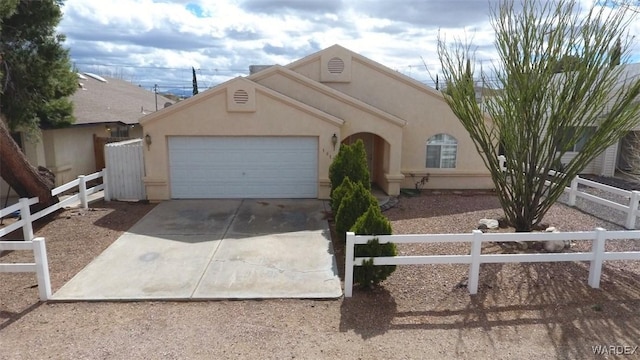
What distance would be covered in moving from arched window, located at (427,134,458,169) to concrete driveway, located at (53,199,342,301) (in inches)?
219

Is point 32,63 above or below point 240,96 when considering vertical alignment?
above

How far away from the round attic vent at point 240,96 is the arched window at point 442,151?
6721 mm

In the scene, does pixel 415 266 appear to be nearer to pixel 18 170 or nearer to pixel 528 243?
pixel 528 243

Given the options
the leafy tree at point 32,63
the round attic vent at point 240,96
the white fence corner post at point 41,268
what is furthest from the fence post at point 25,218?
the round attic vent at point 240,96

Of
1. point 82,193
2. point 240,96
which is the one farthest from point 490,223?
point 82,193

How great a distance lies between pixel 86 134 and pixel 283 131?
375 inches

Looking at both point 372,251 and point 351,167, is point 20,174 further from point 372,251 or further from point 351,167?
point 372,251

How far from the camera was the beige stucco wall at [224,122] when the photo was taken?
12.8 metres

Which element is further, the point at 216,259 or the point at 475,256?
the point at 216,259

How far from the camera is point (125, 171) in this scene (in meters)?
13.4

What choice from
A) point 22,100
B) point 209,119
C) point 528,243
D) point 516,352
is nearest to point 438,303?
point 516,352

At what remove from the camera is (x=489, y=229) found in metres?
10.2

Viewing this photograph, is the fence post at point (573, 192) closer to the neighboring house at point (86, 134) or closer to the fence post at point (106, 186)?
the fence post at point (106, 186)

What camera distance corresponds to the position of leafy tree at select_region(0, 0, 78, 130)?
1238 centimetres
